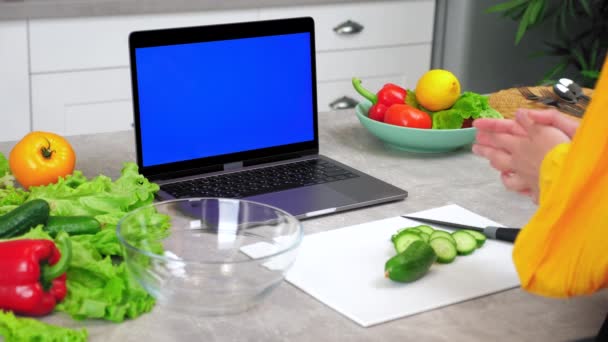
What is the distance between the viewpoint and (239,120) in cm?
162

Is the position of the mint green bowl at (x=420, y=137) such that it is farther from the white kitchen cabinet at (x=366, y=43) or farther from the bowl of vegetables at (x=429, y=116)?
the white kitchen cabinet at (x=366, y=43)

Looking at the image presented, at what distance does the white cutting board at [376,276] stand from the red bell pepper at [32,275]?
1.00 ft

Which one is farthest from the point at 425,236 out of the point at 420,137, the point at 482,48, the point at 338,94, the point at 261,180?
the point at 482,48

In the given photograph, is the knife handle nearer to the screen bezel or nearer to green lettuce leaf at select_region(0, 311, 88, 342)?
the screen bezel

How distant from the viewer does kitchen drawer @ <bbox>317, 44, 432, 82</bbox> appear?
3.30m

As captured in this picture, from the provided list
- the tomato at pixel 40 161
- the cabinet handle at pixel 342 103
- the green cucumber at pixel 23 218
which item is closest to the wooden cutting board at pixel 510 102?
the tomato at pixel 40 161

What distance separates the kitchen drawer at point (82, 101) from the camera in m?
2.82

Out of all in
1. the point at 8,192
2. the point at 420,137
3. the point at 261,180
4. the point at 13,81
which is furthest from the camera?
the point at 13,81

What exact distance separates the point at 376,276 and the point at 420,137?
1.92ft

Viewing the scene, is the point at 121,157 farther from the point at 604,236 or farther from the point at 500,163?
the point at 604,236

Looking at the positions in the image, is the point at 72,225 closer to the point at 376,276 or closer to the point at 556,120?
the point at 376,276

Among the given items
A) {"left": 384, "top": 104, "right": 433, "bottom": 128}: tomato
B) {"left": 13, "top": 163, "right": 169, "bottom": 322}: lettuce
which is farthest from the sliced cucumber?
{"left": 384, "top": 104, "right": 433, "bottom": 128}: tomato

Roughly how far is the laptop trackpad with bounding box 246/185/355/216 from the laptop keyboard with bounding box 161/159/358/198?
3 cm

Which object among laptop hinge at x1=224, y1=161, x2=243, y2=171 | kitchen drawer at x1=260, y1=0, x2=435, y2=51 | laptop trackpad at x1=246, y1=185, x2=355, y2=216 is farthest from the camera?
kitchen drawer at x1=260, y1=0, x2=435, y2=51
